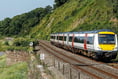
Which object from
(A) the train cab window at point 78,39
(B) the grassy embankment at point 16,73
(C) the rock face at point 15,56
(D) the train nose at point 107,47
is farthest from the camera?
(C) the rock face at point 15,56

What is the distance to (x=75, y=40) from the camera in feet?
117

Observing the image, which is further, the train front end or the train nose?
the train nose

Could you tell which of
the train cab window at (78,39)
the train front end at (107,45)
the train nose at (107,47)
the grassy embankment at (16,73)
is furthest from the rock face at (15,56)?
the train nose at (107,47)

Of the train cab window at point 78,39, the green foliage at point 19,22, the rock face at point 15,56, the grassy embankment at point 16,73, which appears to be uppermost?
the green foliage at point 19,22

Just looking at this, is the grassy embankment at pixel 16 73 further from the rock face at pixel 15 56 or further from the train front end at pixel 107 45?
the train front end at pixel 107 45

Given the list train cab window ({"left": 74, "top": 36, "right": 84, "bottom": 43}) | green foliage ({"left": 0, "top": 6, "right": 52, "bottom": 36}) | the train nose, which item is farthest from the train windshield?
green foliage ({"left": 0, "top": 6, "right": 52, "bottom": 36})

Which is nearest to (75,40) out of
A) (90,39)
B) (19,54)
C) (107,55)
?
(90,39)

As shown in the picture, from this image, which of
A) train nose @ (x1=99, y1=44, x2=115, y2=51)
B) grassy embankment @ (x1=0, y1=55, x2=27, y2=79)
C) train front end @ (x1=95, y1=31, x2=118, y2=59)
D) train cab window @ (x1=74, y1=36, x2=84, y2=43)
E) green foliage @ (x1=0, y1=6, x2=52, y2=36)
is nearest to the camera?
train front end @ (x1=95, y1=31, x2=118, y2=59)

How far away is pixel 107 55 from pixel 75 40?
32.7 feet

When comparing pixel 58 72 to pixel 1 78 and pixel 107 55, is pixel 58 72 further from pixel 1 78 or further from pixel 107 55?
pixel 1 78

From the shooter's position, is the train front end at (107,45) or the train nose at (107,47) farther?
the train nose at (107,47)

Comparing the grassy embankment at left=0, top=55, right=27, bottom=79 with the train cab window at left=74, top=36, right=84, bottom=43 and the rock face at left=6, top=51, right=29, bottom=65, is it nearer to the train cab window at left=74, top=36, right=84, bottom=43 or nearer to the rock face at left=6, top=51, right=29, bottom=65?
the rock face at left=6, top=51, right=29, bottom=65

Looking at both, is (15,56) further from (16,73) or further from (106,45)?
(106,45)

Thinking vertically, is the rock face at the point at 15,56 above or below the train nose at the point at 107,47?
below
